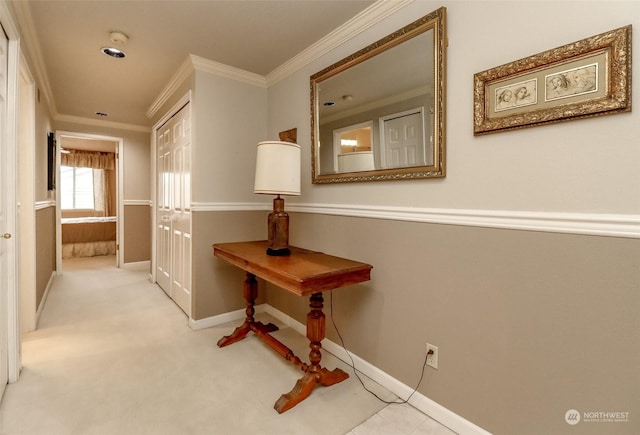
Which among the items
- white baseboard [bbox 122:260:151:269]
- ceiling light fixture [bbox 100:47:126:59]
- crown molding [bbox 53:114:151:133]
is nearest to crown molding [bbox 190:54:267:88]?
ceiling light fixture [bbox 100:47:126:59]

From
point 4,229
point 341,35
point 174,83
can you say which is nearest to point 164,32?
point 174,83

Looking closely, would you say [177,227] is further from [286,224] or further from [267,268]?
[267,268]

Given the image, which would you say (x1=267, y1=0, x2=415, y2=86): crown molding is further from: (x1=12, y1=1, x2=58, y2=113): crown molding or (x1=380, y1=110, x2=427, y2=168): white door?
(x1=12, y1=1, x2=58, y2=113): crown molding

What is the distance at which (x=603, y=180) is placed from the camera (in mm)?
1094

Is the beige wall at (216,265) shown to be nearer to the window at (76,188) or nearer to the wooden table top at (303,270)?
the wooden table top at (303,270)

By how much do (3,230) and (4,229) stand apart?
19 millimetres

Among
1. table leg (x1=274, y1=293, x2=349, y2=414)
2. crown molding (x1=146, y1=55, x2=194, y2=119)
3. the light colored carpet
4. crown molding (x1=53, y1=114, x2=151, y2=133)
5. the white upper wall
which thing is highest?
crown molding (x1=53, y1=114, x2=151, y2=133)

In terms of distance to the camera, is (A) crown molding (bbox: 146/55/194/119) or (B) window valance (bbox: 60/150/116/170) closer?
(A) crown molding (bbox: 146/55/194/119)

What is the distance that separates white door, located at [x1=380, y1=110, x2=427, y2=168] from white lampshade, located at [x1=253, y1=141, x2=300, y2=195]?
590 mm

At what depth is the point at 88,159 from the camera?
679cm

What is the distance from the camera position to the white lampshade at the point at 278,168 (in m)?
2.00

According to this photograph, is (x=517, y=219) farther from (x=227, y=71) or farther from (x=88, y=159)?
(x=88, y=159)

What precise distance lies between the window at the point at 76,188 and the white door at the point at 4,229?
6.06 metres

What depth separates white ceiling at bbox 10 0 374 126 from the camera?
1913 millimetres
